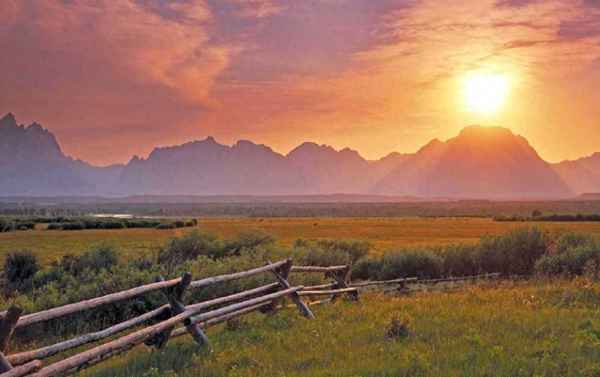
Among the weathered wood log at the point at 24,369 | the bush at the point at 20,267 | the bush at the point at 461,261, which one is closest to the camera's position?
the weathered wood log at the point at 24,369

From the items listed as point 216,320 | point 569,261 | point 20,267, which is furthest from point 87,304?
point 20,267

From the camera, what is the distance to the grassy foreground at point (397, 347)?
7.14 metres

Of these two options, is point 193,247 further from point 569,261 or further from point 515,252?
point 569,261

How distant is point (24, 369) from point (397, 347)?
5038mm

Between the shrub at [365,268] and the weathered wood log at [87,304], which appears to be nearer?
the weathered wood log at [87,304]

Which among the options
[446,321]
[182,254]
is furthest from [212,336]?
[182,254]

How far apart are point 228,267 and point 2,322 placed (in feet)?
47.4

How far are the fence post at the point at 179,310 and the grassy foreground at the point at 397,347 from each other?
0.16 m

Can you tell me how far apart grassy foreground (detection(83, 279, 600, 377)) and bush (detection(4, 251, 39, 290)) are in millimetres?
20551

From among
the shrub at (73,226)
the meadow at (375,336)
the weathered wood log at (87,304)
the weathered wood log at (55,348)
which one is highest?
the weathered wood log at (87,304)

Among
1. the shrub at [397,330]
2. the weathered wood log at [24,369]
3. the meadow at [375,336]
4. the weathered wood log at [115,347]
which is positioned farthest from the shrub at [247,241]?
the weathered wood log at [24,369]

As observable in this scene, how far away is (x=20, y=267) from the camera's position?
2789cm

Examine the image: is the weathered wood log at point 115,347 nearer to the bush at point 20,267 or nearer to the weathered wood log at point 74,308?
the weathered wood log at point 74,308

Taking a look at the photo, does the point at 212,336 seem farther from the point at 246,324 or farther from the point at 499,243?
the point at 499,243
